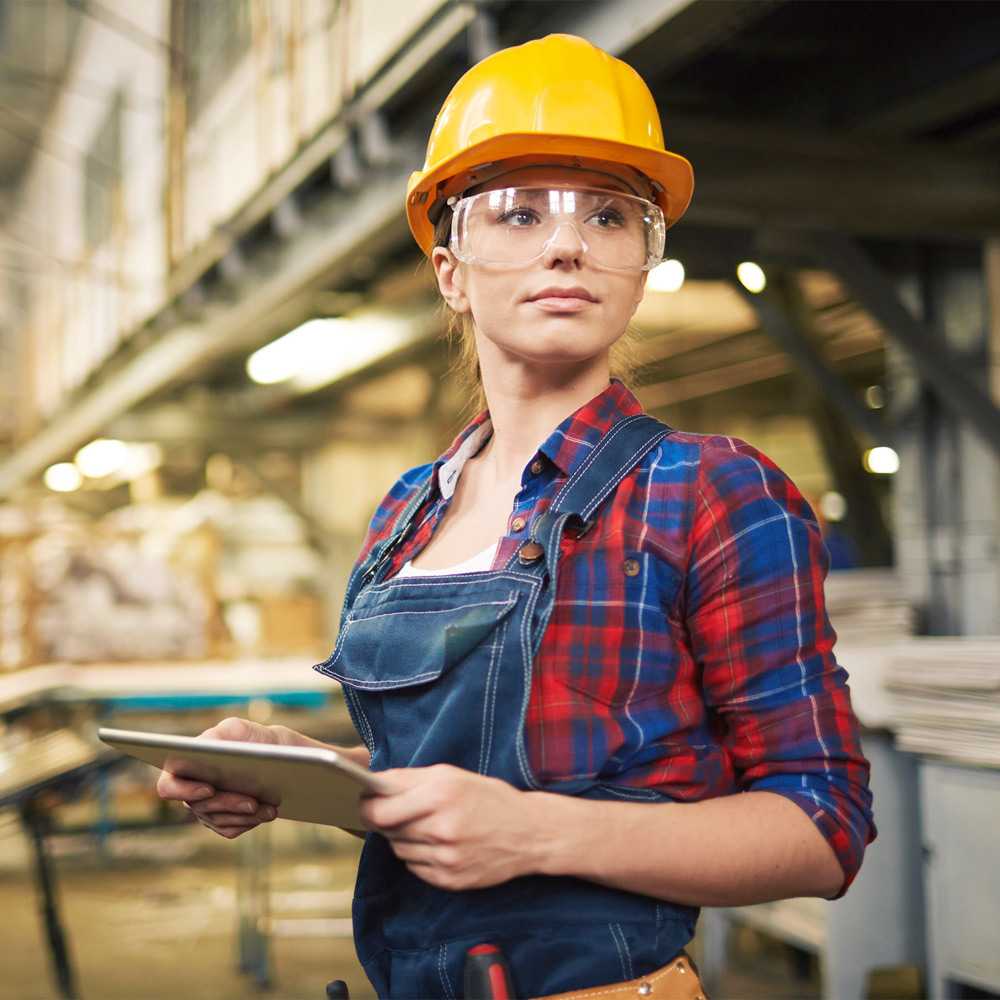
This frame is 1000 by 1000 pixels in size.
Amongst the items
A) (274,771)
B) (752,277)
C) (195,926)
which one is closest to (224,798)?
(274,771)

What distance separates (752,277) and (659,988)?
12.8 feet

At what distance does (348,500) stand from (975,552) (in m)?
8.02

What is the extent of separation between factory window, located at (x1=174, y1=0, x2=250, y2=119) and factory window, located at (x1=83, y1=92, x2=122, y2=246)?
2398mm

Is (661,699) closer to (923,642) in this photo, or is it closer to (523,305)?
(523,305)

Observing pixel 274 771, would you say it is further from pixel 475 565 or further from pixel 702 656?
pixel 702 656

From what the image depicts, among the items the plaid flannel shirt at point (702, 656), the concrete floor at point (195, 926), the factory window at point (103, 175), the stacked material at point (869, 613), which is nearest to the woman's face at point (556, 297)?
the plaid flannel shirt at point (702, 656)

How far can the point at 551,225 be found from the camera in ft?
4.12

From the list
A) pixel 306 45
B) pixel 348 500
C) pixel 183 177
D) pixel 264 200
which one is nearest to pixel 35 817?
pixel 264 200

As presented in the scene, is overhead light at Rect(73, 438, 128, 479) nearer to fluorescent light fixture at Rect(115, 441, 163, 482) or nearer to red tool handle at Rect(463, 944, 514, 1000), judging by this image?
fluorescent light fixture at Rect(115, 441, 163, 482)

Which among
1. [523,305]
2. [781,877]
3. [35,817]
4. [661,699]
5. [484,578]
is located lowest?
[35,817]

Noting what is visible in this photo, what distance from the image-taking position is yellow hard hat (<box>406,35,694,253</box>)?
127cm

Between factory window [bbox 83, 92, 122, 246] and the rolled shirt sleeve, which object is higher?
factory window [bbox 83, 92, 122, 246]

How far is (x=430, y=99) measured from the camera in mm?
3648

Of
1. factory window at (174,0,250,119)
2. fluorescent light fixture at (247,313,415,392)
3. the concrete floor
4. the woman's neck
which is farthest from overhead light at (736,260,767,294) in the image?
factory window at (174,0,250,119)
